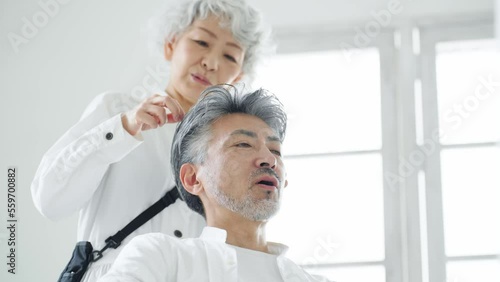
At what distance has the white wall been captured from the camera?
3.29m

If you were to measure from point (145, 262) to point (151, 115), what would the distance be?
1.50 ft

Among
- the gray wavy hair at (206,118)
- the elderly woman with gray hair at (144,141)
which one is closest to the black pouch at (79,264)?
the elderly woman with gray hair at (144,141)

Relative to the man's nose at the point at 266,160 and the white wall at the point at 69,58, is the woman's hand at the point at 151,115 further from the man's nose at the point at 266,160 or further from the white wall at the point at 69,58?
the white wall at the point at 69,58

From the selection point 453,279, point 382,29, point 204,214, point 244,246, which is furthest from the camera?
point 382,29

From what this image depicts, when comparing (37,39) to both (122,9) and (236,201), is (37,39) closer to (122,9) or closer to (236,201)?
(122,9)

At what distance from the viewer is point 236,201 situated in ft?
6.42

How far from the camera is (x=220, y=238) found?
1922mm

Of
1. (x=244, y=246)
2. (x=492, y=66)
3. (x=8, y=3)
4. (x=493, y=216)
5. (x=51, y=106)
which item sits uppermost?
(x=8, y=3)

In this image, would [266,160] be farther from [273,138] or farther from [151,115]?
[151,115]

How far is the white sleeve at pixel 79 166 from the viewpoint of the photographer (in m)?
2.08

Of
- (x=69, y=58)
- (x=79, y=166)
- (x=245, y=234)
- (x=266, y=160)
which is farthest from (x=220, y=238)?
(x=69, y=58)

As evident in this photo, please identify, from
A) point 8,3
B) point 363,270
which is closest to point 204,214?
point 363,270

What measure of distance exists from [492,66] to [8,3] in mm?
1958

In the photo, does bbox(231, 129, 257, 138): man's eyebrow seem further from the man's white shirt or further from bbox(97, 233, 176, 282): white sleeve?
bbox(97, 233, 176, 282): white sleeve
